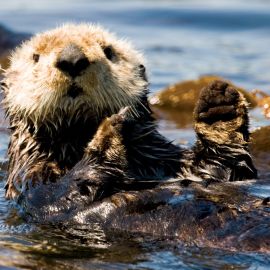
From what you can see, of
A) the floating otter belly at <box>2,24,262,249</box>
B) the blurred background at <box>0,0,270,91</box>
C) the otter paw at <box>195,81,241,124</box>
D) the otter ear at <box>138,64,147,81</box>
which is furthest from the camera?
the blurred background at <box>0,0,270,91</box>

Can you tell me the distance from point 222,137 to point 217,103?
0.23m

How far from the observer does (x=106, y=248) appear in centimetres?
466

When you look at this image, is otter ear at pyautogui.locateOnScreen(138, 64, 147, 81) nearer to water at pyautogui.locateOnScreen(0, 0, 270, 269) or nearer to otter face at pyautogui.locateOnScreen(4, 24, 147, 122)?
otter face at pyautogui.locateOnScreen(4, 24, 147, 122)

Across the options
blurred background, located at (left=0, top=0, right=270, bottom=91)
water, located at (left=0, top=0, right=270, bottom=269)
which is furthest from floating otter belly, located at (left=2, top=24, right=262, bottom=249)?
blurred background, located at (left=0, top=0, right=270, bottom=91)

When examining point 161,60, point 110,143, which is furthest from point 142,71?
point 161,60

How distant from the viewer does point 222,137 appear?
17.6 ft

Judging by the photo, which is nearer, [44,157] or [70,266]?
[70,266]

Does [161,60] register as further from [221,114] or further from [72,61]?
[72,61]

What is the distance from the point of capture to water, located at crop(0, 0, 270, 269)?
4418 mm

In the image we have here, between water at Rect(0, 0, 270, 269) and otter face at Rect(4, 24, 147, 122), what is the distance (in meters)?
0.74

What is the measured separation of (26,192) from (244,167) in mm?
1387

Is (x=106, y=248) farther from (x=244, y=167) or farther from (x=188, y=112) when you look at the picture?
(x=188, y=112)

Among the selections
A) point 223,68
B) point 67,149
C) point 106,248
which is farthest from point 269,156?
point 223,68

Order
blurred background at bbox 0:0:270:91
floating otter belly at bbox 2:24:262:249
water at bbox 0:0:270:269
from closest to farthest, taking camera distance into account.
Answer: water at bbox 0:0:270:269 → floating otter belly at bbox 2:24:262:249 → blurred background at bbox 0:0:270:91
